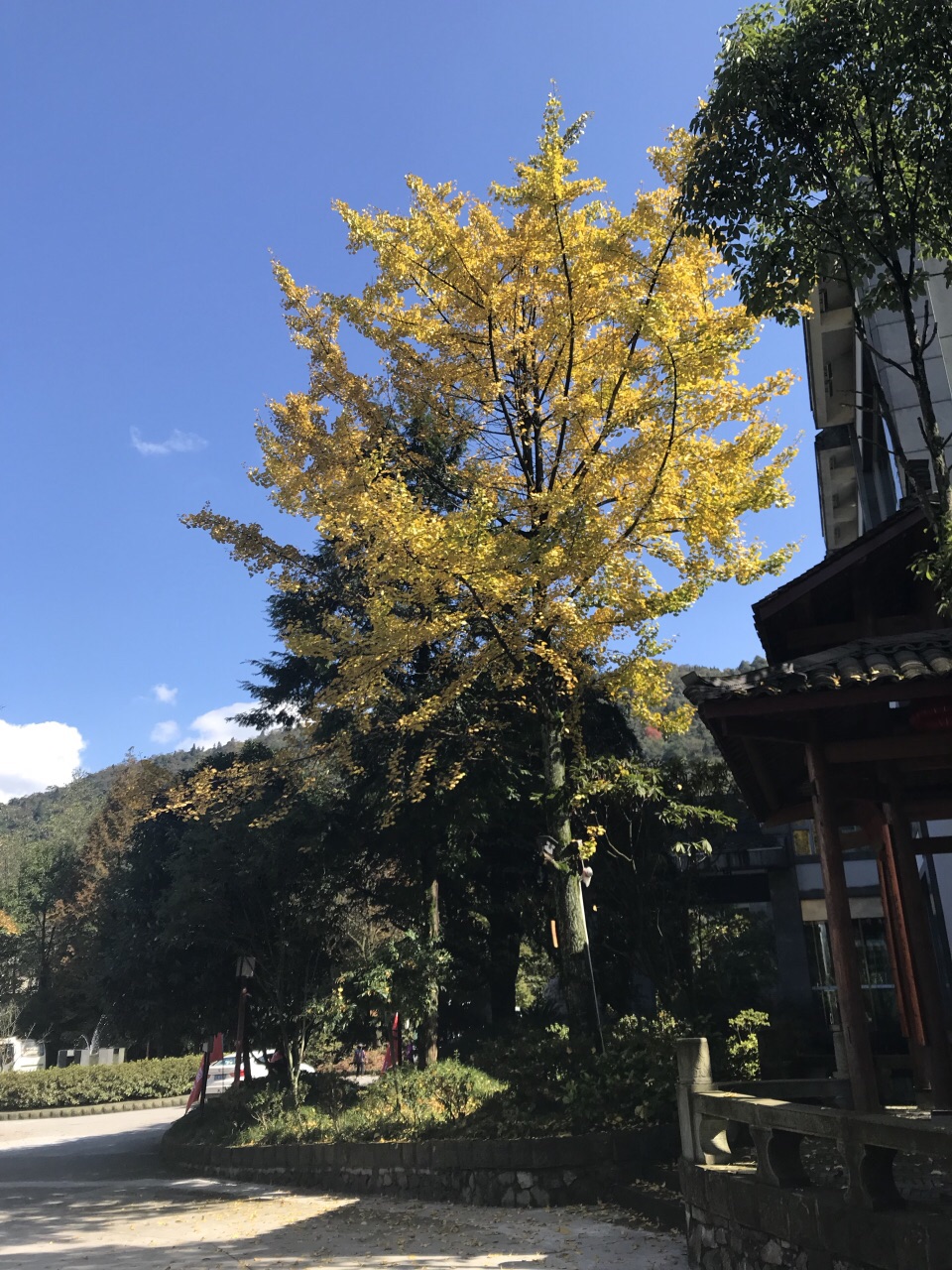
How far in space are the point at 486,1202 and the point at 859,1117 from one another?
5891 millimetres

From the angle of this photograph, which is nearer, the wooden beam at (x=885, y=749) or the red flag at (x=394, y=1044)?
the wooden beam at (x=885, y=749)

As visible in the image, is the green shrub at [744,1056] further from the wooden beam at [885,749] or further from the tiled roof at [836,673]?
the tiled roof at [836,673]

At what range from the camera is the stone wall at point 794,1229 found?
4.36m

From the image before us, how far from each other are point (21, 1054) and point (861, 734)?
42.9 meters

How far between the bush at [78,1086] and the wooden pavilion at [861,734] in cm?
2971

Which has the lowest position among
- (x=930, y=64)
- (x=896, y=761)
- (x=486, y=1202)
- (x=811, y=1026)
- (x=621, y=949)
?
(x=486, y=1202)

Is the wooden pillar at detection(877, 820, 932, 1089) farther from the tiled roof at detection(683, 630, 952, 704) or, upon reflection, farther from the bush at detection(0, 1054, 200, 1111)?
the bush at detection(0, 1054, 200, 1111)

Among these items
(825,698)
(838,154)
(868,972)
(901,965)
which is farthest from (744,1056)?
(838,154)

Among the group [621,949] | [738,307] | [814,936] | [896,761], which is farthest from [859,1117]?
[814,936]

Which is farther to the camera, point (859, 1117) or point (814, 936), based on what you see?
point (814, 936)

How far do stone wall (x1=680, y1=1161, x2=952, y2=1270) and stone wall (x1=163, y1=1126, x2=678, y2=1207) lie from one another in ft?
7.20

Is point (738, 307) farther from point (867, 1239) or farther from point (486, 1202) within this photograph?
point (486, 1202)

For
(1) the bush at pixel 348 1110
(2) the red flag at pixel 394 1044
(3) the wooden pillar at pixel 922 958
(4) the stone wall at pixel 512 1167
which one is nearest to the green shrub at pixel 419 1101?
(1) the bush at pixel 348 1110

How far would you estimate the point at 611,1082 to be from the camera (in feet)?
30.4
